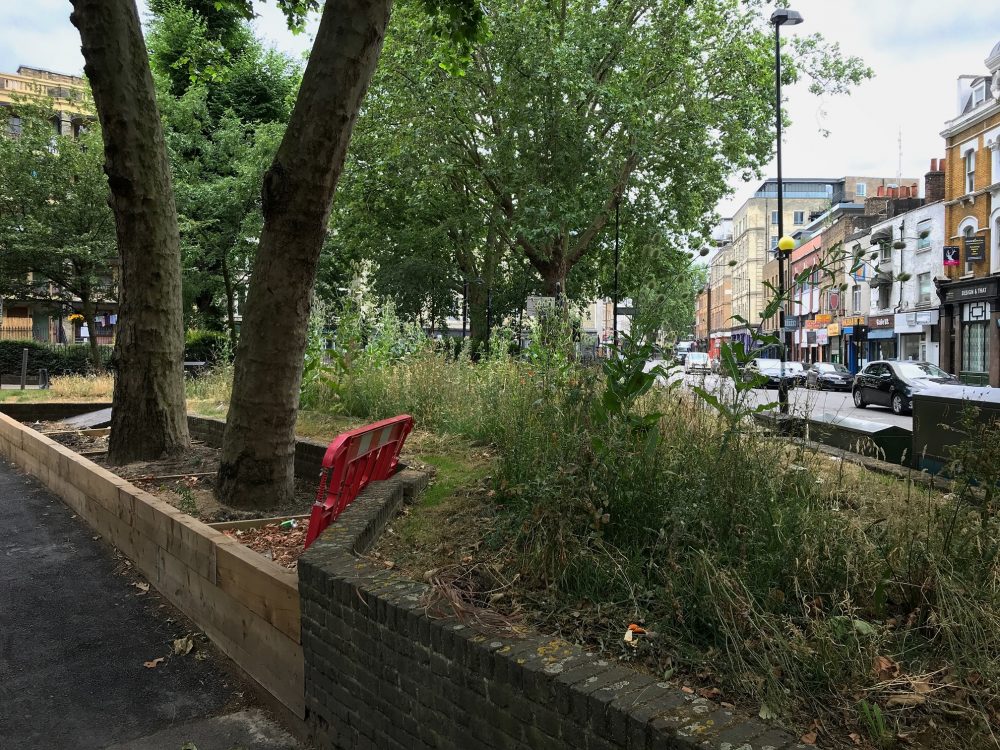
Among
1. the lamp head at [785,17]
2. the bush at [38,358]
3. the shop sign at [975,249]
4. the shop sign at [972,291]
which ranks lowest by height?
the bush at [38,358]

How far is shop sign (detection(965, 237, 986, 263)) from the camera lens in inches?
1278

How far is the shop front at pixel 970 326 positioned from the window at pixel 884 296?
8.76 meters

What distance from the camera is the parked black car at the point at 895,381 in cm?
2209

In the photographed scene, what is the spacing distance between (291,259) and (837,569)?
4138mm

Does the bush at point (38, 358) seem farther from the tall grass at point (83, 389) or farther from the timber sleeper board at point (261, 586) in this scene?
the timber sleeper board at point (261, 586)

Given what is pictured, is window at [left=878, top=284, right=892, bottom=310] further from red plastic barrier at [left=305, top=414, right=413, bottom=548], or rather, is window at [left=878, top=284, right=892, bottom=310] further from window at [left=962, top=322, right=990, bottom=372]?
red plastic barrier at [left=305, top=414, right=413, bottom=548]

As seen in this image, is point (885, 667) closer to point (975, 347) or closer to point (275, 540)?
point (275, 540)

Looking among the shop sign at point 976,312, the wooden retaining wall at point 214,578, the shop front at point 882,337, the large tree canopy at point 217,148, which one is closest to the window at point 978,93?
the shop sign at point 976,312

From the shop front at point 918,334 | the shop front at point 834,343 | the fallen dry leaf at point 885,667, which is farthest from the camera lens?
the shop front at point 834,343

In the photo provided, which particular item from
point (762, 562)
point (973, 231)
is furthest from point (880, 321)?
point (762, 562)

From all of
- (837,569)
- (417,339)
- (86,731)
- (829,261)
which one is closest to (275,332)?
(86,731)

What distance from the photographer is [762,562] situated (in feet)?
9.55

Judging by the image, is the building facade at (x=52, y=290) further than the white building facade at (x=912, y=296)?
No

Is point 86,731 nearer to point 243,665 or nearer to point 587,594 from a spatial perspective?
point 243,665
